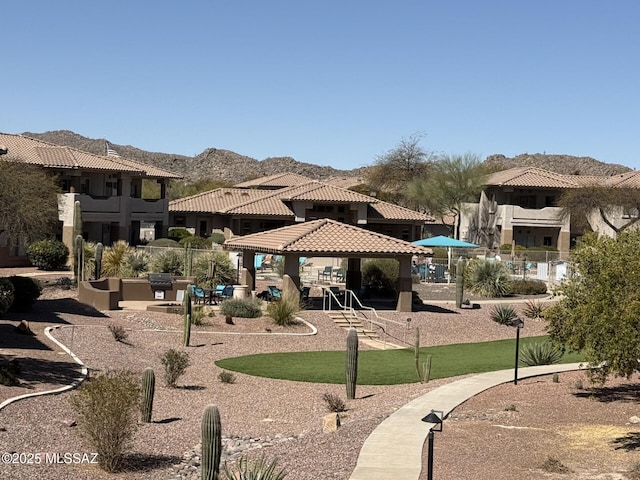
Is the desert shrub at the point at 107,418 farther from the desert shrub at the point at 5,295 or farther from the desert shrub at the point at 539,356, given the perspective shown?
the desert shrub at the point at 539,356

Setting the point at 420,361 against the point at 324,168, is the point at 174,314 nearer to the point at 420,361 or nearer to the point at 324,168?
the point at 420,361

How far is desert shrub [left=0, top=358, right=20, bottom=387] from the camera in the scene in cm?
1803

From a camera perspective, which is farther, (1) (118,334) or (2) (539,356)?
(1) (118,334)

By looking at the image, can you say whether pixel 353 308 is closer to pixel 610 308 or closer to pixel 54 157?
pixel 610 308

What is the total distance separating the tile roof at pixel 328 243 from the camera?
111 feet

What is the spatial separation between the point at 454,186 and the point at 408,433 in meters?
59.8

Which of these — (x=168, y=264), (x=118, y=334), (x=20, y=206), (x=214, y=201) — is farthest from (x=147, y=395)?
(x=214, y=201)

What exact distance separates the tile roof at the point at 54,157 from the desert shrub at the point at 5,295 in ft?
74.6

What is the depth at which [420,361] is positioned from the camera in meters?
26.4

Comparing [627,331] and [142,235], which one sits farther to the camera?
[142,235]

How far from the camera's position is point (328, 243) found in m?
34.7

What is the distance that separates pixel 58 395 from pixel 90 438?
4.09m

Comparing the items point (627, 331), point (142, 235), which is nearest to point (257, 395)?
point (627, 331)

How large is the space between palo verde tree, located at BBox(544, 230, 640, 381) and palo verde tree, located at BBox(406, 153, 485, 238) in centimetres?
5745
